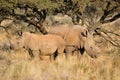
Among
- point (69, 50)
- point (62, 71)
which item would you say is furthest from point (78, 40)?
point (62, 71)

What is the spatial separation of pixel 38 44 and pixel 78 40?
143 cm

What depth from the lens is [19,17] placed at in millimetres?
14141

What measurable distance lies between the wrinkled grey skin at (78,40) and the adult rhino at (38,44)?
53 centimetres

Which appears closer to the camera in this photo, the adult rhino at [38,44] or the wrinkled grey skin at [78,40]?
the adult rhino at [38,44]

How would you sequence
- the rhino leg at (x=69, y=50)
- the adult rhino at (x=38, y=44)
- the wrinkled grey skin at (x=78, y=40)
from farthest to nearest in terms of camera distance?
the rhino leg at (x=69, y=50)
the wrinkled grey skin at (x=78, y=40)
the adult rhino at (x=38, y=44)

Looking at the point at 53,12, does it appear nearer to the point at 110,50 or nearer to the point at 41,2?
the point at 41,2

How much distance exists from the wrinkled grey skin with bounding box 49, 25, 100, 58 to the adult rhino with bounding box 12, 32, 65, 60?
53 cm

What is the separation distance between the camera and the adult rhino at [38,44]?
425 inches

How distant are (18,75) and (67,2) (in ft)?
18.2

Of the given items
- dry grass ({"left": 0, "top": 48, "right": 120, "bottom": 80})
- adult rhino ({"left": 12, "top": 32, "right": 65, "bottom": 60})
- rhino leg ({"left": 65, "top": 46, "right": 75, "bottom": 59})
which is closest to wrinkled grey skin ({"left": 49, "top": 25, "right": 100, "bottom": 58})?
rhino leg ({"left": 65, "top": 46, "right": 75, "bottom": 59})

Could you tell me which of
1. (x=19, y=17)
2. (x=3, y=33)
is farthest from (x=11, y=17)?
(x=3, y=33)

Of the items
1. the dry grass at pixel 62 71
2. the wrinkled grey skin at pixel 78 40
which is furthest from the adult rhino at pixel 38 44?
the dry grass at pixel 62 71

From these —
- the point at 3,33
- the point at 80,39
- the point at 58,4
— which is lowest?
the point at 3,33

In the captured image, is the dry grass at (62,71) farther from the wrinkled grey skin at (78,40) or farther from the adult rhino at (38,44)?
the wrinkled grey skin at (78,40)
